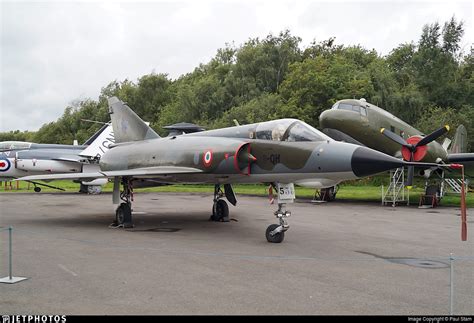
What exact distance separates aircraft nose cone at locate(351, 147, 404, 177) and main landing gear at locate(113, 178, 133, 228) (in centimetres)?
637

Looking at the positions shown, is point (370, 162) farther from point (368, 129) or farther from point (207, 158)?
point (368, 129)

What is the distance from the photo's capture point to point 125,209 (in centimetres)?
1209

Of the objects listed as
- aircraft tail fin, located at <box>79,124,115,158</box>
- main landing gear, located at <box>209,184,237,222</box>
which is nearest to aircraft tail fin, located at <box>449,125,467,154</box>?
main landing gear, located at <box>209,184,237,222</box>

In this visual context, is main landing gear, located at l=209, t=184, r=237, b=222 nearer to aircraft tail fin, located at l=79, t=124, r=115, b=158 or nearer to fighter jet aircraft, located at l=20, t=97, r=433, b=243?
fighter jet aircraft, located at l=20, t=97, r=433, b=243

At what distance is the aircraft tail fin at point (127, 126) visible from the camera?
14234mm

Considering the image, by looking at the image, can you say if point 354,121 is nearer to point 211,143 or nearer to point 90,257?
point 211,143

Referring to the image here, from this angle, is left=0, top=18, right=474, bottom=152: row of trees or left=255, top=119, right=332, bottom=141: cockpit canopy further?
left=0, top=18, right=474, bottom=152: row of trees

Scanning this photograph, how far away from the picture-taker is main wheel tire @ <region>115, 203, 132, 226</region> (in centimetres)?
1202

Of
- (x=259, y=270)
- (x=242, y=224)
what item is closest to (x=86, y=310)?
(x=259, y=270)

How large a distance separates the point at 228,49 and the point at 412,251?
6025cm

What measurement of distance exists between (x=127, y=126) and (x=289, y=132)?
6508mm

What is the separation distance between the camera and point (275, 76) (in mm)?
51375
